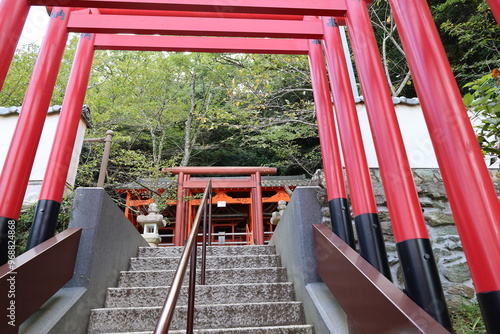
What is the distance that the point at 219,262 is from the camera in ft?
11.6

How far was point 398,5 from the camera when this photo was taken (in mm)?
1869

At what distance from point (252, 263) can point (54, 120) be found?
11.7 ft

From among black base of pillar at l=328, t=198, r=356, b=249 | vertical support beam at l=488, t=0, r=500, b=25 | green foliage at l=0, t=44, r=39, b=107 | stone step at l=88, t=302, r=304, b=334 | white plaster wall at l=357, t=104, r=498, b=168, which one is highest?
green foliage at l=0, t=44, r=39, b=107

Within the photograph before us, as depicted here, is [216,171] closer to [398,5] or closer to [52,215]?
[52,215]

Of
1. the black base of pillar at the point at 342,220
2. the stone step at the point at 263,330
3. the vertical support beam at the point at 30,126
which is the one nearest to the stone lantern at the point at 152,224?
the vertical support beam at the point at 30,126

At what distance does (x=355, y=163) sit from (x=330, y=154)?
0.46 meters

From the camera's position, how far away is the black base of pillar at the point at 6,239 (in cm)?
207

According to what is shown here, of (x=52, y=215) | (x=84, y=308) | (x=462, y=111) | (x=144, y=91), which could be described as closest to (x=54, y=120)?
(x=52, y=215)

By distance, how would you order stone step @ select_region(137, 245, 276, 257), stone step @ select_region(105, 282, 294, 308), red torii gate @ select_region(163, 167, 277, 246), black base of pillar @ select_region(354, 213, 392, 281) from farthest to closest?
1. red torii gate @ select_region(163, 167, 277, 246)
2. stone step @ select_region(137, 245, 276, 257)
3. stone step @ select_region(105, 282, 294, 308)
4. black base of pillar @ select_region(354, 213, 392, 281)

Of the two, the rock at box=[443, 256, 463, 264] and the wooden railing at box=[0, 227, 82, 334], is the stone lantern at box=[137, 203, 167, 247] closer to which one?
the wooden railing at box=[0, 227, 82, 334]

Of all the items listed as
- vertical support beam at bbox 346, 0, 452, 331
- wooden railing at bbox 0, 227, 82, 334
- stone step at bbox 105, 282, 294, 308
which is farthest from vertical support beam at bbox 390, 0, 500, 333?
wooden railing at bbox 0, 227, 82, 334

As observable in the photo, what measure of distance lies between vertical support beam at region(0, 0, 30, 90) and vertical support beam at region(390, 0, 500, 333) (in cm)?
247

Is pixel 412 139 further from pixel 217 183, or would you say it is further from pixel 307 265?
pixel 217 183

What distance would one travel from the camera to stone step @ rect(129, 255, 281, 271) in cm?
345
